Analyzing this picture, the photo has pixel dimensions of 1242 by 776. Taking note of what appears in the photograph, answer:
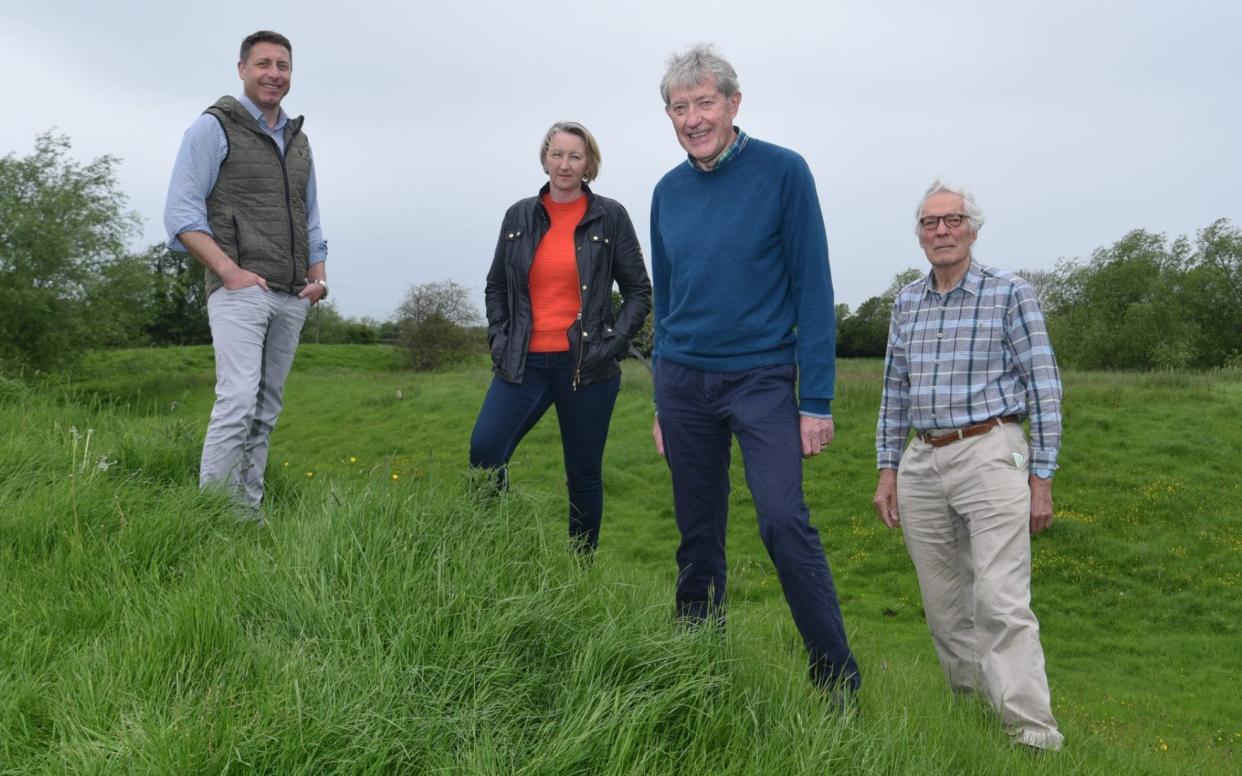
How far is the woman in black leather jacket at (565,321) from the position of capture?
5.06 metres

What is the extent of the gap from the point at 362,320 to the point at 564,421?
93.5m

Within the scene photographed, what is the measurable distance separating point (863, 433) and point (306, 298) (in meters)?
15.2

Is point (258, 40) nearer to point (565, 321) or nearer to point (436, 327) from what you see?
point (565, 321)

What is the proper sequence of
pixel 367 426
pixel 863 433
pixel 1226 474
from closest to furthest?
pixel 1226 474 → pixel 863 433 → pixel 367 426

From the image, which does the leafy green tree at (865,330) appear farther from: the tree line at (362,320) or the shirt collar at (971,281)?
the shirt collar at (971,281)

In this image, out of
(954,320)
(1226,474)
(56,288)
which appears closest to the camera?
(954,320)

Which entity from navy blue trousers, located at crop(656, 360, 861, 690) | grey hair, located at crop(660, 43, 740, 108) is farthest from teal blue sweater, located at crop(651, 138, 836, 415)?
grey hair, located at crop(660, 43, 740, 108)

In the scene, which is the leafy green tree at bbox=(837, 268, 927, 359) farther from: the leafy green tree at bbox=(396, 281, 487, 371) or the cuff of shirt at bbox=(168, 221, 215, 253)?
→ the cuff of shirt at bbox=(168, 221, 215, 253)

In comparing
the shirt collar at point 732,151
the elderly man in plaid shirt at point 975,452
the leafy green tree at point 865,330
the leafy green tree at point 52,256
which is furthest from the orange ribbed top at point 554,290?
the leafy green tree at point 865,330

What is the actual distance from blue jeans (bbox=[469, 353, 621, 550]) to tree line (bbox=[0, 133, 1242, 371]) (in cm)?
806

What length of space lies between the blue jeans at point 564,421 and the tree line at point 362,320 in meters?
8.06

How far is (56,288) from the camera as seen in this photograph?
34281 mm

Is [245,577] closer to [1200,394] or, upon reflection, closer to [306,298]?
[306,298]

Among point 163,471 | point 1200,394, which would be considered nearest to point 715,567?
point 163,471
